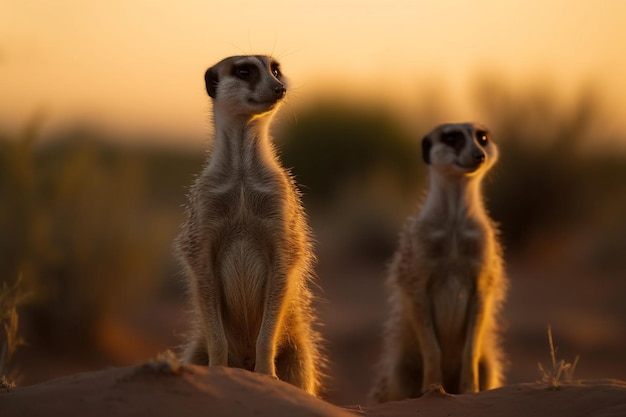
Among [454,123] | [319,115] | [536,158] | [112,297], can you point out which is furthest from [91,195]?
[319,115]

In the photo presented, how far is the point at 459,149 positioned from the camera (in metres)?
5.95

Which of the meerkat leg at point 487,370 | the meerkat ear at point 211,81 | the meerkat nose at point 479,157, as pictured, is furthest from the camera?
the meerkat leg at point 487,370

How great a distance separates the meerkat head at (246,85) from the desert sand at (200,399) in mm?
1418

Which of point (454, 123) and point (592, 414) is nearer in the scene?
point (592, 414)

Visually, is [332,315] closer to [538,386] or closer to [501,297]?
[501,297]

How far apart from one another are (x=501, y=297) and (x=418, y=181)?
549 inches

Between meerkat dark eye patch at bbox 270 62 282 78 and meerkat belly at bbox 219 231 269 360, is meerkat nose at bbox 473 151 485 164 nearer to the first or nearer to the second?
meerkat dark eye patch at bbox 270 62 282 78

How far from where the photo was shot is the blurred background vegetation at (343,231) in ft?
28.2

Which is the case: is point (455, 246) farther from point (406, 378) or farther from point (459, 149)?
point (406, 378)

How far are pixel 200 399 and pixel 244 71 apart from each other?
6.28ft

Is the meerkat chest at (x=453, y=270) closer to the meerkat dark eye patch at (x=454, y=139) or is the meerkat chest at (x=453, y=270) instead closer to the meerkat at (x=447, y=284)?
the meerkat at (x=447, y=284)

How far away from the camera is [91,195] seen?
8.94 m

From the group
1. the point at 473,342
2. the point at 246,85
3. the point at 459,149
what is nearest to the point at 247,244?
the point at 246,85

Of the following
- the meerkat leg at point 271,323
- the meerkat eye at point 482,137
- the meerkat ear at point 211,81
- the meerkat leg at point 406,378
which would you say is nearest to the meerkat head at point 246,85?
the meerkat ear at point 211,81
